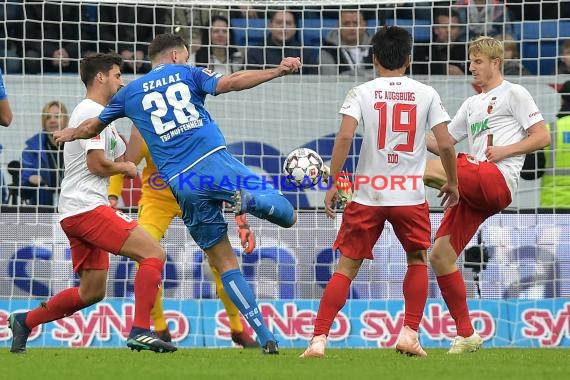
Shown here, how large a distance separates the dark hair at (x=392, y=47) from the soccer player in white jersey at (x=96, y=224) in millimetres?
1907

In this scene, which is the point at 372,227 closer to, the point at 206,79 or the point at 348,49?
the point at 206,79

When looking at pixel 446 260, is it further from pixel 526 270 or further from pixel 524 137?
pixel 526 270

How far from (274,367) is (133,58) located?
630 centimetres

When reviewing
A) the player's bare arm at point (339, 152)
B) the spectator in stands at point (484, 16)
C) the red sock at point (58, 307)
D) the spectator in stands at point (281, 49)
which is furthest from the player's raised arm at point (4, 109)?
the spectator in stands at point (484, 16)

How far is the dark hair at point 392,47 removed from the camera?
7.95 m

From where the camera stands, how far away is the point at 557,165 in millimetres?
11891

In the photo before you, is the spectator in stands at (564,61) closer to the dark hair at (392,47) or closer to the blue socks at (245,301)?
the dark hair at (392,47)

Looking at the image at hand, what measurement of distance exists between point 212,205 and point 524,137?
2.39 metres

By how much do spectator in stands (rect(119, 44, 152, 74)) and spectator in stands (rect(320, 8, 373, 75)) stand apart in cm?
189

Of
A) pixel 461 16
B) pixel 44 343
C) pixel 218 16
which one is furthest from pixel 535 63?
pixel 44 343

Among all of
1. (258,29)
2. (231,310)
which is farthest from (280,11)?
(231,310)

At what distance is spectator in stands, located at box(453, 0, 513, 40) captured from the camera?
12328mm

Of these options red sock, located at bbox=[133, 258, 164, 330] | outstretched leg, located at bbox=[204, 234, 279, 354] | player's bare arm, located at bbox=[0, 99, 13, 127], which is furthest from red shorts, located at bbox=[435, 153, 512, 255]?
player's bare arm, located at bbox=[0, 99, 13, 127]

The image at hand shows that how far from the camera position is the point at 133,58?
1263 centimetres
